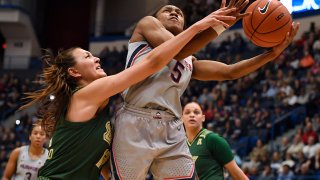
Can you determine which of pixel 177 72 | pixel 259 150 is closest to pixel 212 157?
pixel 177 72

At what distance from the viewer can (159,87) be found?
3.19m

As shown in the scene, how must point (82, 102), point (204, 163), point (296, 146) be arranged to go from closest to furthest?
point (82, 102) < point (204, 163) < point (296, 146)

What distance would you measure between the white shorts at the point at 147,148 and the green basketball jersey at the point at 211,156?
39.0 inches

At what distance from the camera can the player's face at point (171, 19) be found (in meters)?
3.38

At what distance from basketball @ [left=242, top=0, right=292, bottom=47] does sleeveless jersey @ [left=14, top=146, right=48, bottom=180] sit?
2.88m

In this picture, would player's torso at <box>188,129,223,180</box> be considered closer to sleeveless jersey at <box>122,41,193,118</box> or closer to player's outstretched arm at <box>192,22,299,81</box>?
player's outstretched arm at <box>192,22,299,81</box>

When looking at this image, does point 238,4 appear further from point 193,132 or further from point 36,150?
point 36,150

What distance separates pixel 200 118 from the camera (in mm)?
4508

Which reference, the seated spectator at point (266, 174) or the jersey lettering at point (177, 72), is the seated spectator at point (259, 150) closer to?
the seated spectator at point (266, 174)

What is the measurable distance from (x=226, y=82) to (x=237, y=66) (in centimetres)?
1010

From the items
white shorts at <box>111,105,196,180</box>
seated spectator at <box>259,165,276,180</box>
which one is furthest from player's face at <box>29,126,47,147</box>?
seated spectator at <box>259,165,276,180</box>

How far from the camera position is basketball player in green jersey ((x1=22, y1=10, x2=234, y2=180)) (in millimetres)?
2967

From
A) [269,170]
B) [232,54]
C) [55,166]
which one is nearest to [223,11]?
[55,166]

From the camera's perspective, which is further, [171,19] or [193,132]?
[193,132]
